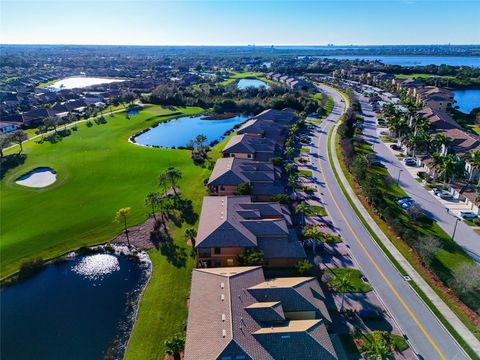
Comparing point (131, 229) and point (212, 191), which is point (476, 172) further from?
point (131, 229)

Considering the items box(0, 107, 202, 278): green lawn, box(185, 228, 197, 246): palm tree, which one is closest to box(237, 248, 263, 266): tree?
box(185, 228, 197, 246): palm tree

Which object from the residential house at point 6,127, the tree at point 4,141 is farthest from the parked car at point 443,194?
the residential house at point 6,127

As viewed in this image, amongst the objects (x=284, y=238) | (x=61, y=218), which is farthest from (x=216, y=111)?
(x=284, y=238)

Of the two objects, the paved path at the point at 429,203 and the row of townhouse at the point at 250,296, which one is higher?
the row of townhouse at the point at 250,296

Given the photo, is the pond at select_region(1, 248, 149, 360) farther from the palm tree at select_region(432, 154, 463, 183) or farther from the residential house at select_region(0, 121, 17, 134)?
the residential house at select_region(0, 121, 17, 134)

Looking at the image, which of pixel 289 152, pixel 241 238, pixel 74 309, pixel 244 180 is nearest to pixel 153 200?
pixel 244 180

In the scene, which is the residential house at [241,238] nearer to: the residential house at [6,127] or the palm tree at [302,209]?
the palm tree at [302,209]

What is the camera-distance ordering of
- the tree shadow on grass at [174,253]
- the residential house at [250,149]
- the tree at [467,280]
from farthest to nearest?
the residential house at [250,149]
the tree shadow on grass at [174,253]
the tree at [467,280]

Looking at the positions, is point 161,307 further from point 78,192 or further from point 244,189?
point 78,192
